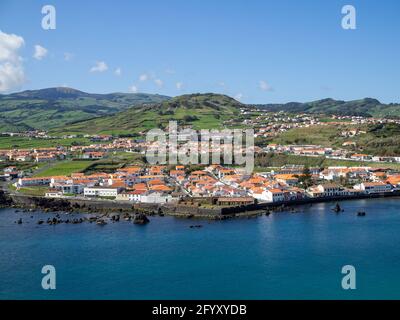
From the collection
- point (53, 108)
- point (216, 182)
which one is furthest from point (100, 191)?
point (53, 108)

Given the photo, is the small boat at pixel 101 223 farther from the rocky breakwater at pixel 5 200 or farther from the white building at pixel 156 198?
the rocky breakwater at pixel 5 200

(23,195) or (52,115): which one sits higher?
(52,115)

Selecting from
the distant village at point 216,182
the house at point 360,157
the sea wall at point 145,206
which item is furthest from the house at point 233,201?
the house at point 360,157

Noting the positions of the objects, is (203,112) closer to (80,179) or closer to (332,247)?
(80,179)

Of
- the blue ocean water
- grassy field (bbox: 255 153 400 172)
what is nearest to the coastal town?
grassy field (bbox: 255 153 400 172)

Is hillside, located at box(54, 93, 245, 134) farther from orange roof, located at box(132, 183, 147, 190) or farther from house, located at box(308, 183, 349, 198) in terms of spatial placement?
house, located at box(308, 183, 349, 198)
